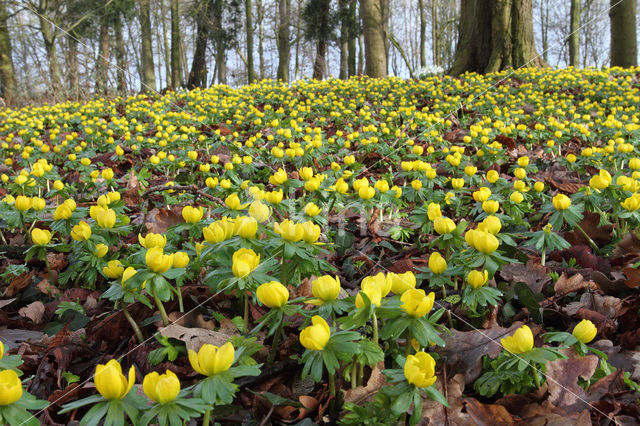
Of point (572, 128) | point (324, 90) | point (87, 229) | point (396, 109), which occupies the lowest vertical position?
point (87, 229)

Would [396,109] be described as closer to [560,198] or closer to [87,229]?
[560,198]

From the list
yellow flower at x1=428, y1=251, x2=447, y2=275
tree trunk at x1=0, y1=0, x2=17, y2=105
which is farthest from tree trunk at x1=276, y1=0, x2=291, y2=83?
yellow flower at x1=428, y1=251, x2=447, y2=275

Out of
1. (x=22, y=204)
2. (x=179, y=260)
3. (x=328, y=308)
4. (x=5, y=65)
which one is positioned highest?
(x=5, y=65)

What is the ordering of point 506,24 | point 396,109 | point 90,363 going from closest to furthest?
1. point 90,363
2. point 396,109
3. point 506,24

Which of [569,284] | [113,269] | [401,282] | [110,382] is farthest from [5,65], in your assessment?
[569,284]

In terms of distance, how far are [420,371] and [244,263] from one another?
580 mm

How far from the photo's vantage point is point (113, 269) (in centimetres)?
153

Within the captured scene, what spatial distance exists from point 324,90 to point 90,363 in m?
7.62

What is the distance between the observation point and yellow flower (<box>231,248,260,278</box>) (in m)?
1.29

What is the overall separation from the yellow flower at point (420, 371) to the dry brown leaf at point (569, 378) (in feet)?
1.38

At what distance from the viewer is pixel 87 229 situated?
73.2 inches

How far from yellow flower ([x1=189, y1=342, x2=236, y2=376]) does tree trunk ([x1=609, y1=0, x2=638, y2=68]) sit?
42.0ft

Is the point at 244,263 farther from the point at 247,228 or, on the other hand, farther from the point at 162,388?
the point at 162,388

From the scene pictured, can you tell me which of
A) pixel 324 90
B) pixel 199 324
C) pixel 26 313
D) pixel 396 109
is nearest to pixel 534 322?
pixel 199 324
